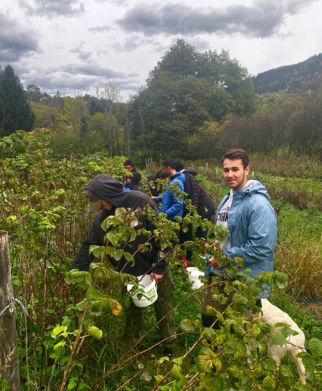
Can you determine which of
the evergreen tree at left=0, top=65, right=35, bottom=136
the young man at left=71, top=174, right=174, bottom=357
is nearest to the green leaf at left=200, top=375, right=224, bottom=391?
the young man at left=71, top=174, right=174, bottom=357

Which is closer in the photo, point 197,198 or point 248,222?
point 248,222

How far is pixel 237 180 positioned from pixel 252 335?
1511mm

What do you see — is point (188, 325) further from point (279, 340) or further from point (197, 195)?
point (197, 195)

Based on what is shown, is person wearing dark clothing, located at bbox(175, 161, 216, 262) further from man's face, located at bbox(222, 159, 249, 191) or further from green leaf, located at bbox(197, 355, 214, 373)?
green leaf, located at bbox(197, 355, 214, 373)

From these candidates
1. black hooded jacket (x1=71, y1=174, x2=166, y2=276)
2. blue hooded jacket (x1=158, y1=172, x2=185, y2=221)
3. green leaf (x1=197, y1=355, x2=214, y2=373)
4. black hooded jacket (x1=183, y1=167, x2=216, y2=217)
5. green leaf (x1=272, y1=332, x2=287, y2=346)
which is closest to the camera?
green leaf (x1=197, y1=355, x2=214, y2=373)

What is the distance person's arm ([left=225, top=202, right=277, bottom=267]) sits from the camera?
2191mm

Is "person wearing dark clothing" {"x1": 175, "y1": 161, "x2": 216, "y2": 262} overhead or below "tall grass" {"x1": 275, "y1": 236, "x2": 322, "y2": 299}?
overhead

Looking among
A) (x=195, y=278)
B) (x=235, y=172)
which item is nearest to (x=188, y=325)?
(x=235, y=172)

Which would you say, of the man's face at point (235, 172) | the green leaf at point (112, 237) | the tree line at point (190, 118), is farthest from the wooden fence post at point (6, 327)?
the tree line at point (190, 118)

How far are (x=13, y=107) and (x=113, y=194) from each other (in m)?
47.1

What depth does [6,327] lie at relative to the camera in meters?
1.33

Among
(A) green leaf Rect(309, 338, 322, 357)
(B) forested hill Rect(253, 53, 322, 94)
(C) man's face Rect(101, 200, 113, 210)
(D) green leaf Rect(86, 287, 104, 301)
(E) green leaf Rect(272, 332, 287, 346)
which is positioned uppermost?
(B) forested hill Rect(253, 53, 322, 94)

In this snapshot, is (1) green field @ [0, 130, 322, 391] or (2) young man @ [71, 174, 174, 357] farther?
(2) young man @ [71, 174, 174, 357]

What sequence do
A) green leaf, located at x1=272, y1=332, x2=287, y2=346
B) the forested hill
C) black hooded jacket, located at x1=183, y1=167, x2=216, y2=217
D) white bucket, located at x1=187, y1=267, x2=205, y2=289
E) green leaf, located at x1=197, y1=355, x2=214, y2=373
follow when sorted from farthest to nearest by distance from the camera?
the forested hill < black hooded jacket, located at x1=183, y1=167, x2=216, y2=217 < white bucket, located at x1=187, y1=267, x2=205, y2=289 < green leaf, located at x1=272, y1=332, x2=287, y2=346 < green leaf, located at x1=197, y1=355, x2=214, y2=373
